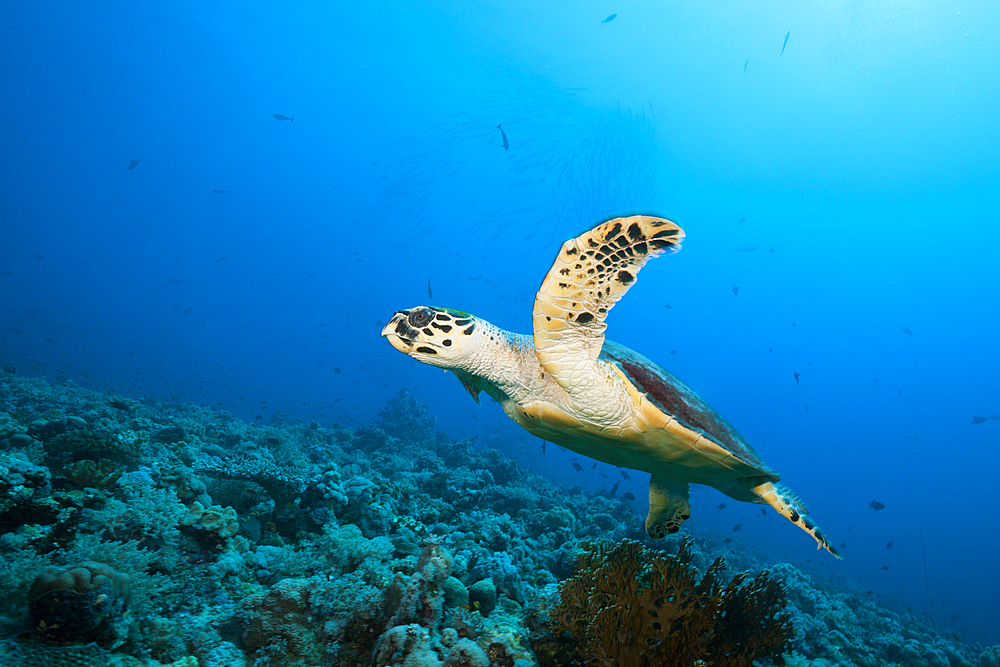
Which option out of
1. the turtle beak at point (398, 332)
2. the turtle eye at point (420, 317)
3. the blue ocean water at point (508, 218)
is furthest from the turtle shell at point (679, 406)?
the blue ocean water at point (508, 218)

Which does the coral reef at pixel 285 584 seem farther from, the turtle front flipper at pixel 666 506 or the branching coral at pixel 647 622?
the turtle front flipper at pixel 666 506

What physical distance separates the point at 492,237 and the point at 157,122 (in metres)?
53.0

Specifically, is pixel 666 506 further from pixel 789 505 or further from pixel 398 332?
pixel 398 332

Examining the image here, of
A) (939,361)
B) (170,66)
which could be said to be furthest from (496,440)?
(939,361)

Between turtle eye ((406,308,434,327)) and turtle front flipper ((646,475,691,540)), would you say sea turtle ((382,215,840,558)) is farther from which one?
turtle front flipper ((646,475,691,540))

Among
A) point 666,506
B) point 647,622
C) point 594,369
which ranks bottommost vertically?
point 647,622

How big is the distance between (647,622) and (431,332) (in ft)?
7.62

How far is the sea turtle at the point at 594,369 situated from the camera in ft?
7.72

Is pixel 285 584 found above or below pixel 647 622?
below

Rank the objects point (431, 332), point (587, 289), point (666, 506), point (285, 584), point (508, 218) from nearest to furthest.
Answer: point (285, 584) < point (587, 289) < point (431, 332) < point (666, 506) < point (508, 218)

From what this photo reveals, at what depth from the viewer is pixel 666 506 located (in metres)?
4.02

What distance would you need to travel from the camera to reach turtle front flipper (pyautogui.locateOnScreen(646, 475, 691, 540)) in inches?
157

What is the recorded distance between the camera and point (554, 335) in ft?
8.41

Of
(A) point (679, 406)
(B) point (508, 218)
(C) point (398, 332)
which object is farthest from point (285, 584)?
(B) point (508, 218)
